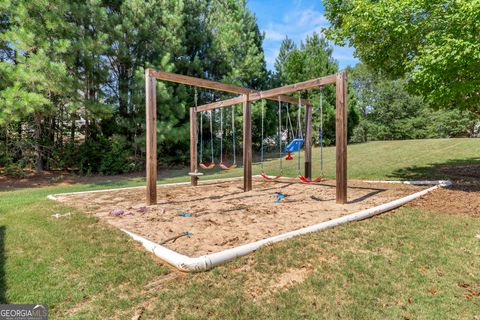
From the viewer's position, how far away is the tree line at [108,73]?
948 cm

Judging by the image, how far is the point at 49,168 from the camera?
42.8ft

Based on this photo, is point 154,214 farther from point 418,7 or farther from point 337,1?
point 337,1

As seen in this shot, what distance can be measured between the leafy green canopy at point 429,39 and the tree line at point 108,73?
76 cm

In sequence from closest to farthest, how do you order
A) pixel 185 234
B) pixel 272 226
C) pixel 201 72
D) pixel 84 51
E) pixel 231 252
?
pixel 231 252 → pixel 185 234 → pixel 272 226 → pixel 84 51 → pixel 201 72

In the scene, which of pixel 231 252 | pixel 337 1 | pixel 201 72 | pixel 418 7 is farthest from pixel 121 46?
pixel 231 252

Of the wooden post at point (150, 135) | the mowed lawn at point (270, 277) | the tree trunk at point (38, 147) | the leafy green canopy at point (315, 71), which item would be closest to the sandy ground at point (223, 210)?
the wooden post at point (150, 135)

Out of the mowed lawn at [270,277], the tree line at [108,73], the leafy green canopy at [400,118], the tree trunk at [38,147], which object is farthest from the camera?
the leafy green canopy at [400,118]

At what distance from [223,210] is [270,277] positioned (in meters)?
2.42

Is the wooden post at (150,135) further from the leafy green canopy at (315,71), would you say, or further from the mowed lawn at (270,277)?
the leafy green canopy at (315,71)

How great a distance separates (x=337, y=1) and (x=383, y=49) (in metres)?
1.99

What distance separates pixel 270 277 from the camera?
2.74 metres

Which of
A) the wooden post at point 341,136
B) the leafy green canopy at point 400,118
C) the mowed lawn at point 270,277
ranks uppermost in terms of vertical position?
the leafy green canopy at point 400,118

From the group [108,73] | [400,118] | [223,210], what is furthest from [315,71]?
[223,210]

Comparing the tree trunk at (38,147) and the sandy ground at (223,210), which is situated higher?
the tree trunk at (38,147)
